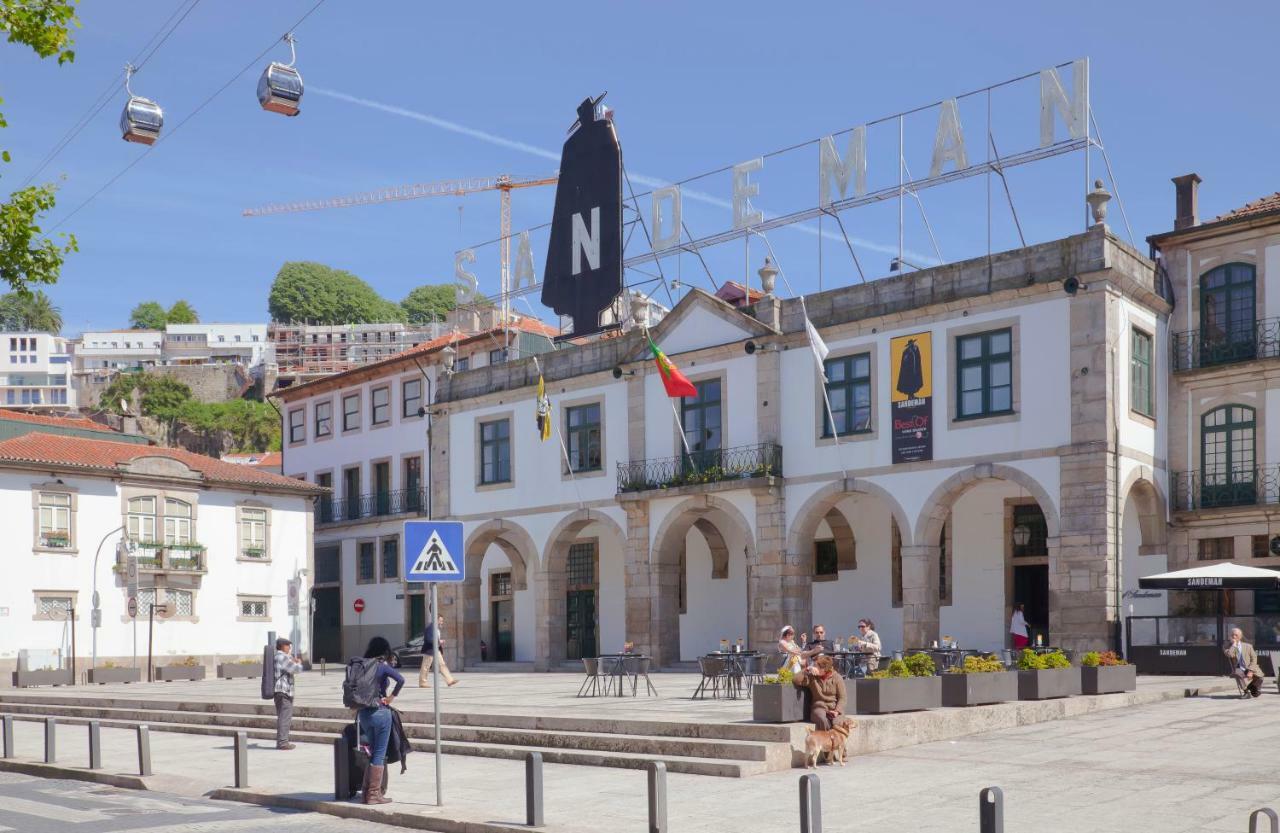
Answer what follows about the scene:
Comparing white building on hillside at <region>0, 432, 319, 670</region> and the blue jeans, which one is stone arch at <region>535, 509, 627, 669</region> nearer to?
white building on hillside at <region>0, 432, 319, 670</region>

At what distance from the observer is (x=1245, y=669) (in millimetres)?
21688

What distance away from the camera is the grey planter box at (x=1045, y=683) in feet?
63.7

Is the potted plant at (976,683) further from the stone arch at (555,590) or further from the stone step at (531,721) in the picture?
the stone arch at (555,590)

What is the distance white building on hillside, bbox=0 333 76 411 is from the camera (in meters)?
150

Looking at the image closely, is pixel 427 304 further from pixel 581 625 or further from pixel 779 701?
pixel 779 701

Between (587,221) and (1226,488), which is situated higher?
(587,221)

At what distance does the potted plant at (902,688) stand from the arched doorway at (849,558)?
1306 centimetres

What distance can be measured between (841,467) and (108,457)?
2355 cm

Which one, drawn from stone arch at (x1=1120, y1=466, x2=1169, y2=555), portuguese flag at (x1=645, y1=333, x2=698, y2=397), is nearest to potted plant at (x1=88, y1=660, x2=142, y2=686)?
portuguese flag at (x1=645, y1=333, x2=698, y2=397)

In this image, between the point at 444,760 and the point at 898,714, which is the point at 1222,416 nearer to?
the point at 898,714

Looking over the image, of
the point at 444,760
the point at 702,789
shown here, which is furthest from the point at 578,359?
the point at 702,789

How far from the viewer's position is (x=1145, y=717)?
63.2ft

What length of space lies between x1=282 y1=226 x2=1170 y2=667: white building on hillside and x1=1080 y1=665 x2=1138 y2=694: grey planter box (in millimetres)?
5297

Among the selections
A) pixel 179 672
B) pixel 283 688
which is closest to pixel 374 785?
pixel 283 688
